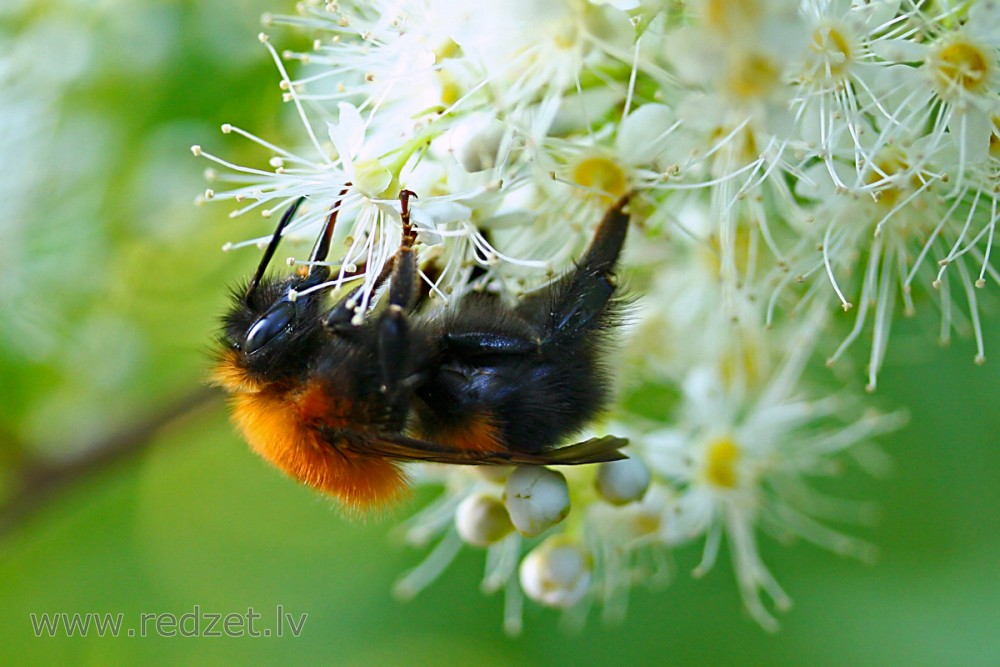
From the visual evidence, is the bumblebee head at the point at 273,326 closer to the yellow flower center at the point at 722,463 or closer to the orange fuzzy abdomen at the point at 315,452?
the orange fuzzy abdomen at the point at 315,452

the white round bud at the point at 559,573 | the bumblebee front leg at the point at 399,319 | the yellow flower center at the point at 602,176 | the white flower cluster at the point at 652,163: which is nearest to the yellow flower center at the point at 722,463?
the white flower cluster at the point at 652,163

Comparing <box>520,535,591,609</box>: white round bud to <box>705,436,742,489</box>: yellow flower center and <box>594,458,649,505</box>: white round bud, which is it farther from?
<box>705,436,742,489</box>: yellow flower center

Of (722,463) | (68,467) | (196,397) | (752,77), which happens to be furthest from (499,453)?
(68,467)

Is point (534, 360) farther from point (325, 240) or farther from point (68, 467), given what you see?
point (68, 467)

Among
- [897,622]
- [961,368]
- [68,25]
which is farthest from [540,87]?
[897,622]

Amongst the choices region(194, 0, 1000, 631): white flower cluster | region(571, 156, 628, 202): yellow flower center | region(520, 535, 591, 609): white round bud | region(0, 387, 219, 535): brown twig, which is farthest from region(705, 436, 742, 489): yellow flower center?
region(0, 387, 219, 535): brown twig

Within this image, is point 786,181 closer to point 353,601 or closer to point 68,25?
point 68,25
